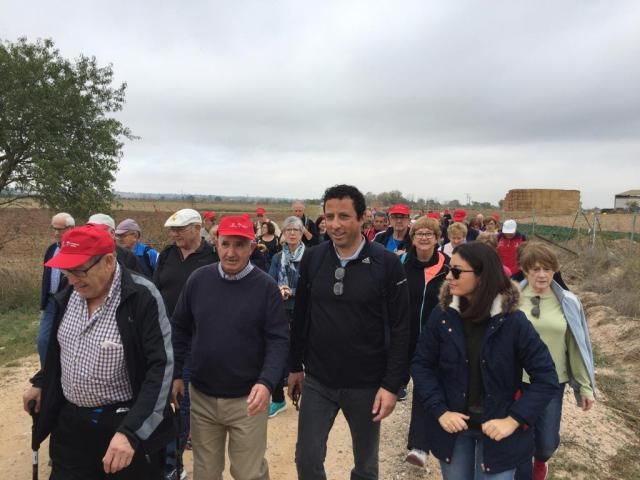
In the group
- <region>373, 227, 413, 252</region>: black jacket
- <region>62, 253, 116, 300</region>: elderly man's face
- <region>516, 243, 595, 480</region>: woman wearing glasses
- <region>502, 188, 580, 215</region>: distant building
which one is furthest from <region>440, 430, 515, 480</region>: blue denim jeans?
<region>502, 188, 580, 215</region>: distant building

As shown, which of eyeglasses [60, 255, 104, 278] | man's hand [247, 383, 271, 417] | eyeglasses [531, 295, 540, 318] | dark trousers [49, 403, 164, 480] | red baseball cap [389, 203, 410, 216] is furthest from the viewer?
red baseball cap [389, 203, 410, 216]

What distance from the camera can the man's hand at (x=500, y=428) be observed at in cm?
205

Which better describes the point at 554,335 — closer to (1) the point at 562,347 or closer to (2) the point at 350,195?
(1) the point at 562,347

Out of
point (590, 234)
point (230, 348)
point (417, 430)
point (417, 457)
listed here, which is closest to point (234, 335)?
point (230, 348)

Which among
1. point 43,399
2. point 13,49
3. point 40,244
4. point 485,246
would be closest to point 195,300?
point 43,399

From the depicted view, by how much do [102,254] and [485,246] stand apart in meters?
1.99

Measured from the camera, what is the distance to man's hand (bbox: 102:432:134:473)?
197cm

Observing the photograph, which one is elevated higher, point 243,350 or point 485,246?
point 485,246

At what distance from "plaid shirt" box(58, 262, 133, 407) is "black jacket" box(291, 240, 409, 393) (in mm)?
1114

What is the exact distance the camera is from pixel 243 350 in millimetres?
2564

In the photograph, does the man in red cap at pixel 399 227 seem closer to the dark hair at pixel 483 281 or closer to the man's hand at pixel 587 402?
the man's hand at pixel 587 402

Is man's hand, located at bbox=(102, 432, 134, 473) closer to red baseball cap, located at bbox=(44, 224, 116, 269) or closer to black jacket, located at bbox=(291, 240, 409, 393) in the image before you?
red baseball cap, located at bbox=(44, 224, 116, 269)

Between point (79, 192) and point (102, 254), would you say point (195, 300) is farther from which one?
point (79, 192)

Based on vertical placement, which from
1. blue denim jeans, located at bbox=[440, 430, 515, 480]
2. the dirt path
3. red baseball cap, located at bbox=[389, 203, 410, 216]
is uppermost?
red baseball cap, located at bbox=[389, 203, 410, 216]
